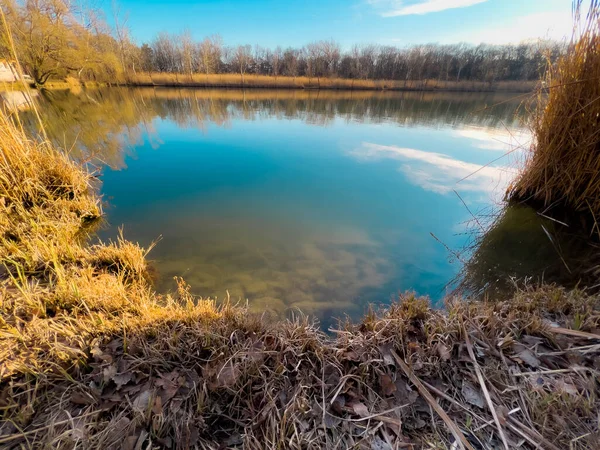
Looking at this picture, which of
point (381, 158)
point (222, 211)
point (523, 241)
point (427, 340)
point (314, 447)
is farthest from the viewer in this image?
point (381, 158)

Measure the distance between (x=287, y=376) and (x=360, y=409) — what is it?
0.34 meters

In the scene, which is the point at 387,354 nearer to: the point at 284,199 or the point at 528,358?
the point at 528,358

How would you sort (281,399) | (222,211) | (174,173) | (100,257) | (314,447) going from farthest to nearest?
(174,173), (222,211), (100,257), (281,399), (314,447)

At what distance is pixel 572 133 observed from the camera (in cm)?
302

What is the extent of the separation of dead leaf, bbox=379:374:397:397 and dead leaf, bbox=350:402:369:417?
0.13 meters

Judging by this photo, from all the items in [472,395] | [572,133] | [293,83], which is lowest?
[472,395]

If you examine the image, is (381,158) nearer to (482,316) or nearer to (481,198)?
(481,198)

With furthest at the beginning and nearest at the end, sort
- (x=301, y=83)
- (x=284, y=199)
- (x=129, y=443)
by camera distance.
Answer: (x=301, y=83), (x=284, y=199), (x=129, y=443)

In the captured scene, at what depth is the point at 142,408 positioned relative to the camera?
1030mm

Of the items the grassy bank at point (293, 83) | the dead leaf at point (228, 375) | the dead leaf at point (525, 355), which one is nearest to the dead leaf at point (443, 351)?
the dead leaf at point (525, 355)

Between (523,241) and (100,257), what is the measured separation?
4424 millimetres

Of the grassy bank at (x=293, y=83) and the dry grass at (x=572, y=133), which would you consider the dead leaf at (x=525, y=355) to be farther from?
the grassy bank at (x=293, y=83)

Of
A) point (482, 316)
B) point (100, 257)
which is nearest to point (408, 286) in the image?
point (482, 316)

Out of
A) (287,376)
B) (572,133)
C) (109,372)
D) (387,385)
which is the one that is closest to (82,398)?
(109,372)
